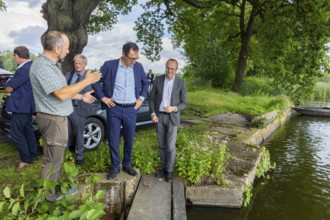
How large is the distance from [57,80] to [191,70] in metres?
23.2

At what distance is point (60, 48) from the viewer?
3.25 meters

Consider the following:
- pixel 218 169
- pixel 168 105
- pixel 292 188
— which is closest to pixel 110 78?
pixel 168 105

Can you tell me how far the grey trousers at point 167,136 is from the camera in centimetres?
489

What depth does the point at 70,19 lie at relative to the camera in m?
7.09

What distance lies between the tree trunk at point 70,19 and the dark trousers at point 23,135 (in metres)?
2.50

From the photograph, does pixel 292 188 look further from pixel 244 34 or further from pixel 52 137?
pixel 244 34

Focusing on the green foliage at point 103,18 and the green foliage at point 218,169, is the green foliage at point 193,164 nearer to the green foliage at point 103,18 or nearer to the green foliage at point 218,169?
the green foliage at point 218,169

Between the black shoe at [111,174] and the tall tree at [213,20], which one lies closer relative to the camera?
the black shoe at [111,174]

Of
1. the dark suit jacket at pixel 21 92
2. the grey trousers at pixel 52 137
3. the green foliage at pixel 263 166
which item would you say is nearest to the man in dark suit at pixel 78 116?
the dark suit jacket at pixel 21 92

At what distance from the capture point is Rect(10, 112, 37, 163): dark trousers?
5.09m

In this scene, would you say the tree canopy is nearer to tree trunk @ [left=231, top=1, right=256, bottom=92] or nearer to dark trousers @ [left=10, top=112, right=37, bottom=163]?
tree trunk @ [left=231, top=1, right=256, bottom=92]

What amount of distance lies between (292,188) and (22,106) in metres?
5.56

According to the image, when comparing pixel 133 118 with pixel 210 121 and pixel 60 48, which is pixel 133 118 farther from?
pixel 210 121

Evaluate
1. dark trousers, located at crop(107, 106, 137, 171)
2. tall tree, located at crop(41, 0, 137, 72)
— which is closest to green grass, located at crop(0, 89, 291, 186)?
dark trousers, located at crop(107, 106, 137, 171)
